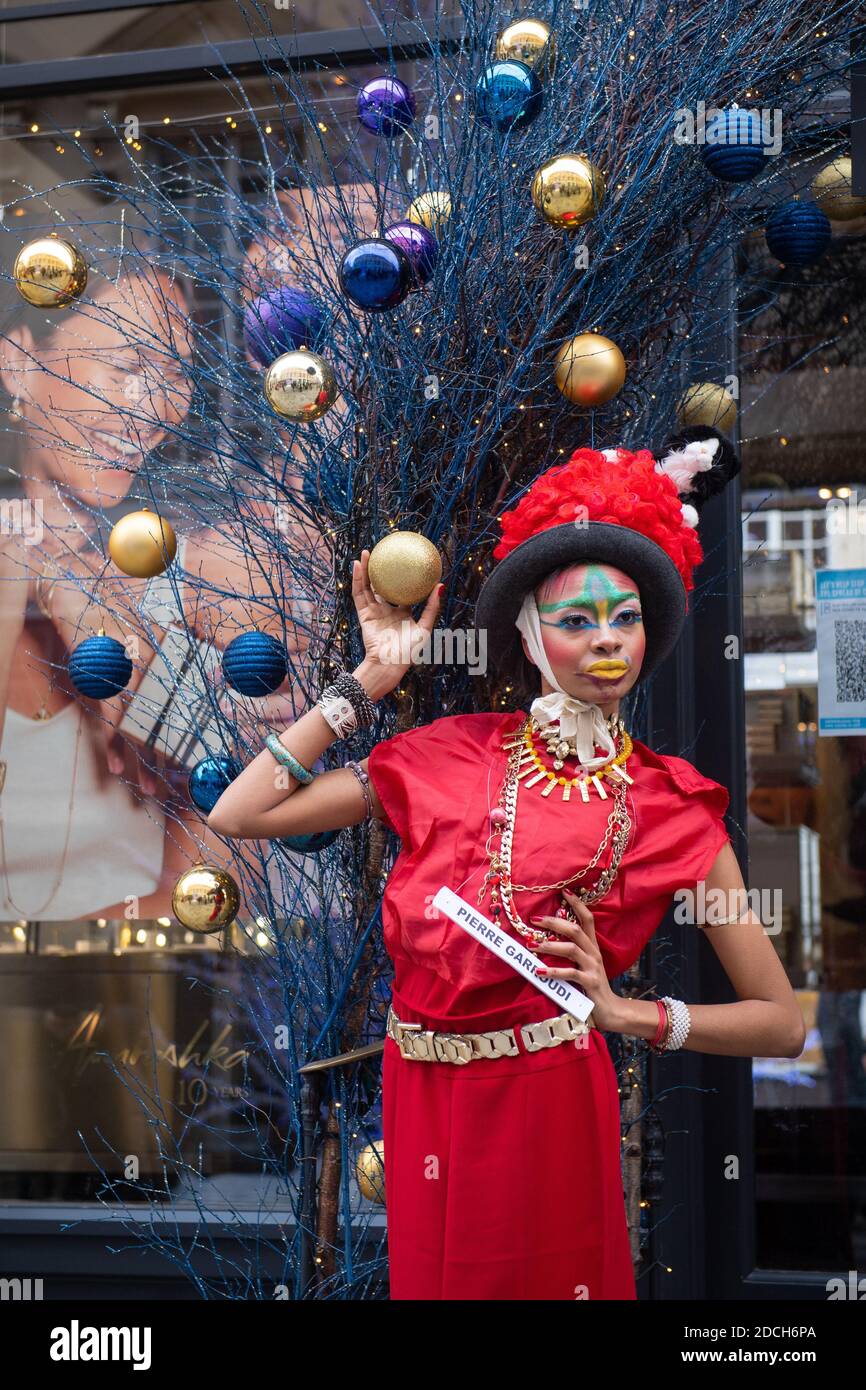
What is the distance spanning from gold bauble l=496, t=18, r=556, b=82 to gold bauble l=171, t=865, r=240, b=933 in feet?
5.28

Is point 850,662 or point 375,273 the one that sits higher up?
point 375,273

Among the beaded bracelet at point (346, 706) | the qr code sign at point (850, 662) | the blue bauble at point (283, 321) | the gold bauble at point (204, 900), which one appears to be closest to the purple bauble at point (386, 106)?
the blue bauble at point (283, 321)

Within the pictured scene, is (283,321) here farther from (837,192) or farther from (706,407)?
(837,192)

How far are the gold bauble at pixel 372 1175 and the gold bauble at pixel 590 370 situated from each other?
56.8 inches

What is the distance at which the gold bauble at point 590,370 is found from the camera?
7.02 feet

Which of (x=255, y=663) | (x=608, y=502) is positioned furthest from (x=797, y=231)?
(x=255, y=663)

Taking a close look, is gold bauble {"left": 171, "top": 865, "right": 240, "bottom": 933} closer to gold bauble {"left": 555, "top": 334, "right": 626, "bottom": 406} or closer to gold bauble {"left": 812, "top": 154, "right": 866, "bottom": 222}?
gold bauble {"left": 555, "top": 334, "right": 626, "bottom": 406}

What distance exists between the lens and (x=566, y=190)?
2.09m

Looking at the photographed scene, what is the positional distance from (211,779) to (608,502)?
0.92 m

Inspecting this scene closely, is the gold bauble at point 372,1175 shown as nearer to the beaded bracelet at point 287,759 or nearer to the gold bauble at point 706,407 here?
the beaded bracelet at point 287,759

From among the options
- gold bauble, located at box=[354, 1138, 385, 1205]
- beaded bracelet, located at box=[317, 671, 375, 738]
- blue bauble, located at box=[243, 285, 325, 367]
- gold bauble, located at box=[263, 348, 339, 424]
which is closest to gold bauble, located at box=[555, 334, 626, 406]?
gold bauble, located at box=[263, 348, 339, 424]

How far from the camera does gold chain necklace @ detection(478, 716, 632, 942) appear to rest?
193 centimetres
